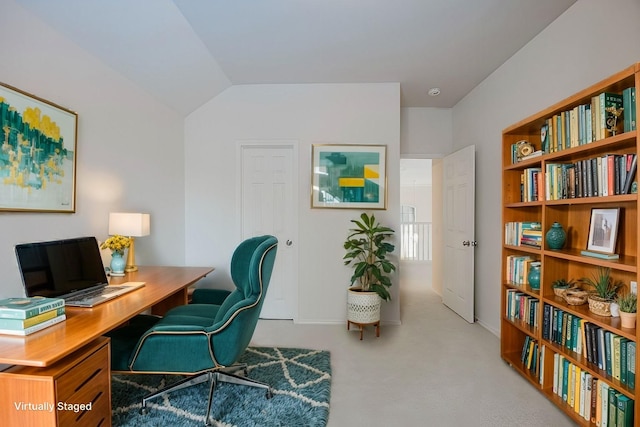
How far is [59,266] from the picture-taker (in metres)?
1.77

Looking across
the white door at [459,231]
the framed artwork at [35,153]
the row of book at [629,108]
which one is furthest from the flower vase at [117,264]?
the white door at [459,231]

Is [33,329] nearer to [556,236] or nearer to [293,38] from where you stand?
[293,38]

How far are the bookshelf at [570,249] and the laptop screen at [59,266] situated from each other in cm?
286

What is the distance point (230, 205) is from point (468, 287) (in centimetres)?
283

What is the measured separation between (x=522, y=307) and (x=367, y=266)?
1318 mm

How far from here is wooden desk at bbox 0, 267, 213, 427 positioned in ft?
3.81

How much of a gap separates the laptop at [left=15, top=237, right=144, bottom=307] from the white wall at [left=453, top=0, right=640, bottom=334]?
3.24 meters

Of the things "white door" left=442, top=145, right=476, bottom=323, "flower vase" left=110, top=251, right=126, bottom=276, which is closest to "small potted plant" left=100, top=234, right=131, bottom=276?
"flower vase" left=110, top=251, right=126, bottom=276

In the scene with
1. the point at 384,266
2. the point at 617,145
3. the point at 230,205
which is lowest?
the point at 384,266

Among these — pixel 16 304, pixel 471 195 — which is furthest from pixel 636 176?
pixel 16 304

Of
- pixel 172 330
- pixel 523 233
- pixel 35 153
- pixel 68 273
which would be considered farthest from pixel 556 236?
pixel 35 153

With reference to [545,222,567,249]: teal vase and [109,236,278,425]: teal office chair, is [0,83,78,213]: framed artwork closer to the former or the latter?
[109,236,278,425]: teal office chair

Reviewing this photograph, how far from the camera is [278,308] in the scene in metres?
3.69

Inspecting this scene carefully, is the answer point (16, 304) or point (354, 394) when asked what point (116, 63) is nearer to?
point (16, 304)
